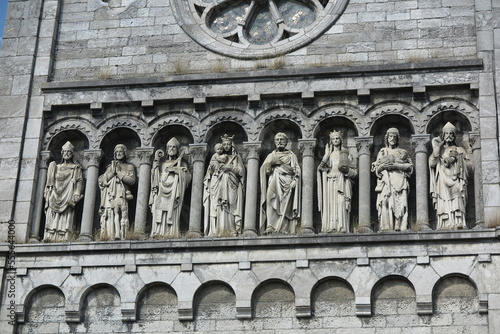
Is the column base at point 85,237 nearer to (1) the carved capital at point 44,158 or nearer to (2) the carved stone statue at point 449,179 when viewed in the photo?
(1) the carved capital at point 44,158

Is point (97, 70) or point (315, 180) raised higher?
point (97, 70)

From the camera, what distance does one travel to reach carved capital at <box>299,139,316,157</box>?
24000mm

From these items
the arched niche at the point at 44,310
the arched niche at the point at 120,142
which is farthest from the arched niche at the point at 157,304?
the arched niche at the point at 120,142

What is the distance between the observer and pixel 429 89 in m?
24.1

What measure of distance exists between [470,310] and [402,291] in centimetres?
111

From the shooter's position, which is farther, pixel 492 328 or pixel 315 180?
pixel 315 180

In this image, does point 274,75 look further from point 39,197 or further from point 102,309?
point 102,309

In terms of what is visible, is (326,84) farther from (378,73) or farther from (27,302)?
(27,302)

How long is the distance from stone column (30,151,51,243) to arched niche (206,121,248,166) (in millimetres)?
2818

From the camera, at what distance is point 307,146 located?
24062 millimetres

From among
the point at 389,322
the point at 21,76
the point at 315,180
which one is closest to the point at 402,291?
the point at 389,322

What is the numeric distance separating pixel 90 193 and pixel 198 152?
1.97m

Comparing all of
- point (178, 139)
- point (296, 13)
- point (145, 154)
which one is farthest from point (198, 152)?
point (296, 13)

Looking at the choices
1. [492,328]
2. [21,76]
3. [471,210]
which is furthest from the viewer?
[21,76]
